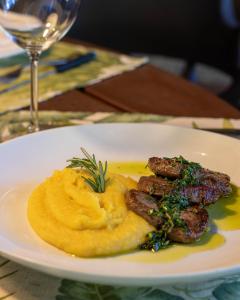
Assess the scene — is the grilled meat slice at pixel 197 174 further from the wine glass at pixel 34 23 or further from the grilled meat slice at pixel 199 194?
the wine glass at pixel 34 23

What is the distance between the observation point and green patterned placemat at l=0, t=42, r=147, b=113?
156 cm

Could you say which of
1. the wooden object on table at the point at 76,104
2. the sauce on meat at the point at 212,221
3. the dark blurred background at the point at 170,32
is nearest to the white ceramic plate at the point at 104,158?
the sauce on meat at the point at 212,221

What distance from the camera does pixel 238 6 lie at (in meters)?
3.23

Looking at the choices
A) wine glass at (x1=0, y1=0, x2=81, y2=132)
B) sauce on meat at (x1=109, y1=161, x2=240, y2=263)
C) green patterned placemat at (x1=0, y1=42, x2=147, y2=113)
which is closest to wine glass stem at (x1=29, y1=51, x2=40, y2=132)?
wine glass at (x1=0, y1=0, x2=81, y2=132)

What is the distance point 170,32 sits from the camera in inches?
138

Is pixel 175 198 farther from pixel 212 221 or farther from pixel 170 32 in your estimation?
pixel 170 32

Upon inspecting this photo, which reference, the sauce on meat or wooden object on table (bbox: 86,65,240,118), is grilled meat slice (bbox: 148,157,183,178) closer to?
the sauce on meat

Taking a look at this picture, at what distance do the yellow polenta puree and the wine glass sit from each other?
0.42m

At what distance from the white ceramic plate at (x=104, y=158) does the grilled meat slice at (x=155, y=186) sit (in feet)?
0.39

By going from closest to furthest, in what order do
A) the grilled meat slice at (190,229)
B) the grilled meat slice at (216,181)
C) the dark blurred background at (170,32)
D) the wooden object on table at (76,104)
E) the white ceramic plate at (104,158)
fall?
the white ceramic plate at (104,158), the grilled meat slice at (190,229), the grilled meat slice at (216,181), the wooden object on table at (76,104), the dark blurred background at (170,32)

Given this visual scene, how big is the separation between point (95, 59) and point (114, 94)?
311mm

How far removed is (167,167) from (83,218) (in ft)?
0.68

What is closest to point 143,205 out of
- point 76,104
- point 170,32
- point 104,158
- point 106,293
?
point 106,293

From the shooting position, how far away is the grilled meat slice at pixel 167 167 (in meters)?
0.96
